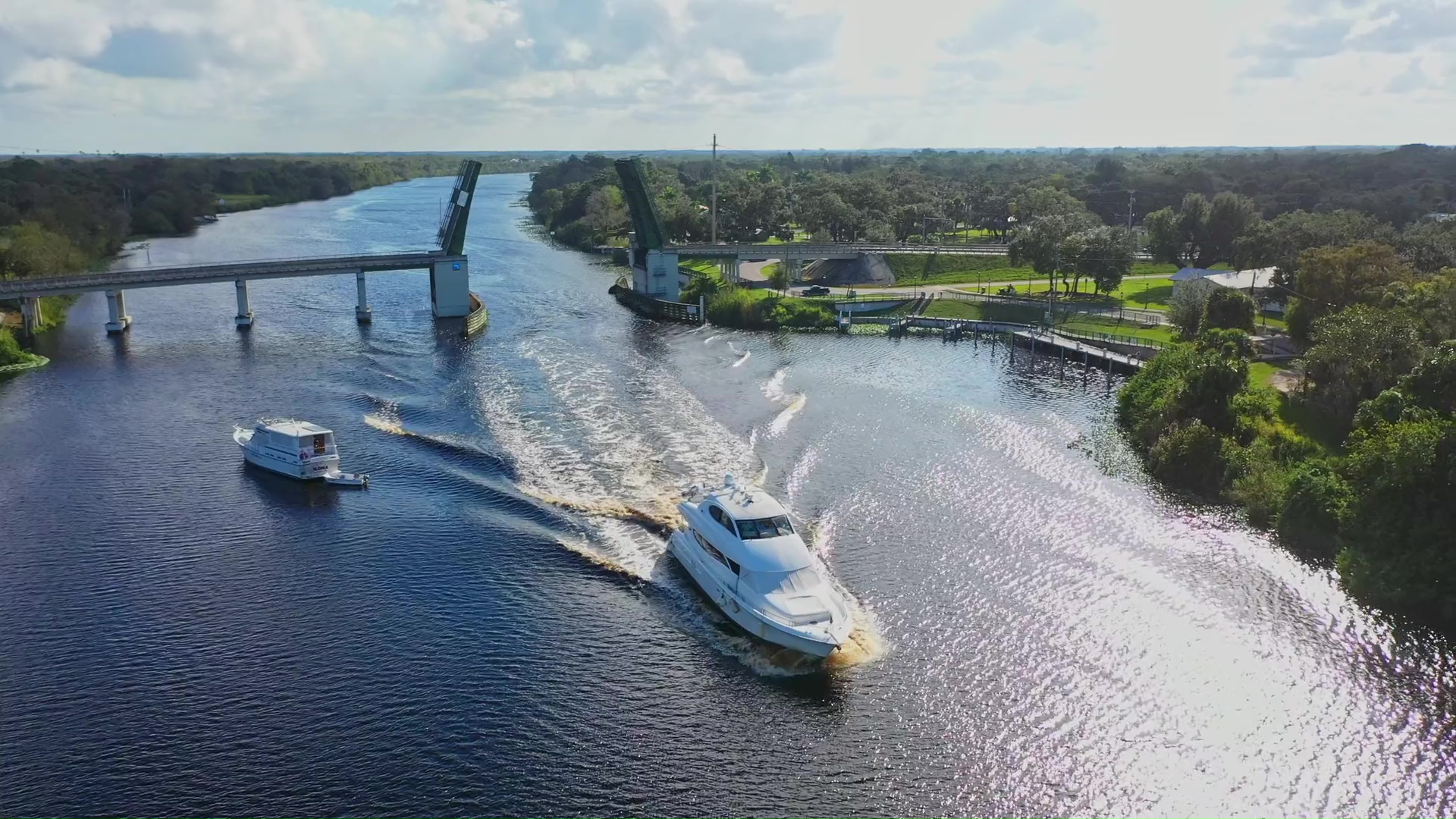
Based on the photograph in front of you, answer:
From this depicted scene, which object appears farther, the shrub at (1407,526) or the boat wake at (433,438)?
the boat wake at (433,438)

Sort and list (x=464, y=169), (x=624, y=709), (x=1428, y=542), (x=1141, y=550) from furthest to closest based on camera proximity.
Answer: (x=464, y=169) < (x=1141, y=550) < (x=1428, y=542) < (x=624, y=709)

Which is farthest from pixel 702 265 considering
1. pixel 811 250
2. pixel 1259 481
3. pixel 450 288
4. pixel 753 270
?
pixel 1259 481

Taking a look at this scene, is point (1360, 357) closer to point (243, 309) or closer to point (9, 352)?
point (243, 309)

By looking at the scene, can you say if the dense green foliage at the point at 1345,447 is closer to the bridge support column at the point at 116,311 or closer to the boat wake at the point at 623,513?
the boat wake at the point at 623,513

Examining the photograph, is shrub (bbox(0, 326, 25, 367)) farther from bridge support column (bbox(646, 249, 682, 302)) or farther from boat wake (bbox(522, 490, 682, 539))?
bridge support column (bbox(646, 249, 682, 302))

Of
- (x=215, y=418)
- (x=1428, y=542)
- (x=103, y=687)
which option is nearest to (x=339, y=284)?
(x=215, y=418)

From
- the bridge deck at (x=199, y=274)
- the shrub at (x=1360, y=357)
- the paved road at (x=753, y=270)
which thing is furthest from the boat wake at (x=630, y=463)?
the paved road at (x=753, y=270)

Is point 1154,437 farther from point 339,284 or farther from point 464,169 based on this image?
point 339,284
